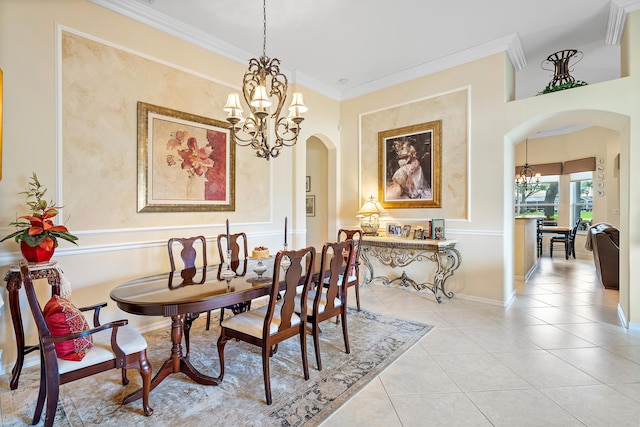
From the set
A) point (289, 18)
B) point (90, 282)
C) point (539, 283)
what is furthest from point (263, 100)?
point (539, 283)

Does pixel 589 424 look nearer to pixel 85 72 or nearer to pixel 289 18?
pixel 289 18

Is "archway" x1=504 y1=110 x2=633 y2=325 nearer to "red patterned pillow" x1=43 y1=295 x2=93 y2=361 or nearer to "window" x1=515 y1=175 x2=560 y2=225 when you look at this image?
"red patterned pillow" x1=43 y1=295 x2=93 y2=361

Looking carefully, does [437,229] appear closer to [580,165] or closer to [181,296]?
[181,296]

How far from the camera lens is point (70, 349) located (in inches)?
65.4

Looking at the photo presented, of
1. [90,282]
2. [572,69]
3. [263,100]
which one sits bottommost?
[90,282]

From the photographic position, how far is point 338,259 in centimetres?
250

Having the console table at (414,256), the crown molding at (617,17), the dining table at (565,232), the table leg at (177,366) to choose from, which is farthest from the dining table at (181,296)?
the dining table at (565,232)

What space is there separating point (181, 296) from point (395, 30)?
366 cm

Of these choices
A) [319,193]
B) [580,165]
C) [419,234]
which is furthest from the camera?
[580,165]

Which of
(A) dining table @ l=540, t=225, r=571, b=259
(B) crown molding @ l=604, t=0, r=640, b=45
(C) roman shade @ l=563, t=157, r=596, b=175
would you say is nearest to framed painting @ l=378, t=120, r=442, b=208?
(B) crown molding @ l=604, t=0, r=640, b=45

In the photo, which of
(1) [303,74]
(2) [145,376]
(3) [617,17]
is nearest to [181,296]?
(2) [145,376]

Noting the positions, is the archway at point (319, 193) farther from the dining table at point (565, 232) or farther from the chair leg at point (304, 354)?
the dining table at point (565, 232)

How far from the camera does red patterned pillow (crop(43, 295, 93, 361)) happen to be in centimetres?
163

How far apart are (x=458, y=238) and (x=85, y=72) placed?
4643 millimetres
